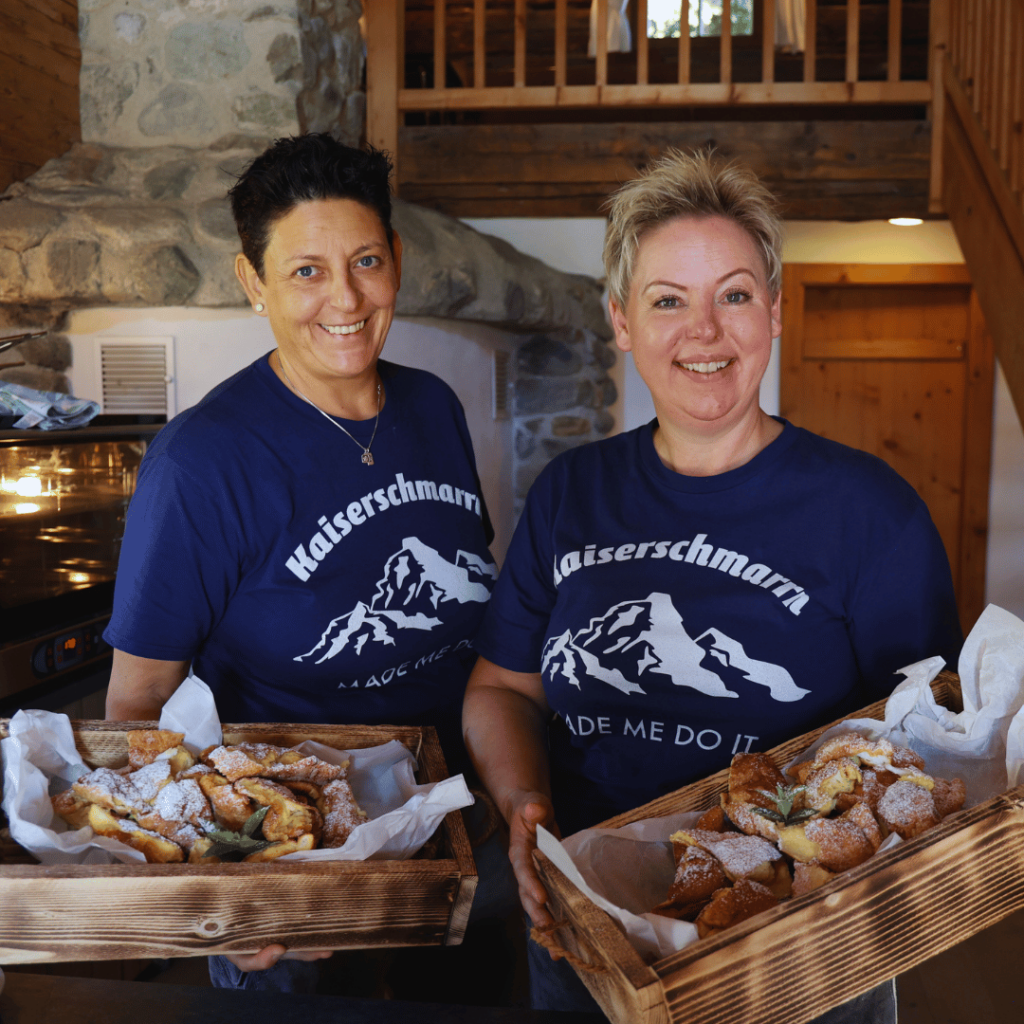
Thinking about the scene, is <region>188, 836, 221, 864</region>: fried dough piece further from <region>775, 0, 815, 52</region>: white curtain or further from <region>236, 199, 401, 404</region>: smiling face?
<region>775, 0, 815, 52</region>: white curtain

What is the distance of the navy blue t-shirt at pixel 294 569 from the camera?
4.29 ft

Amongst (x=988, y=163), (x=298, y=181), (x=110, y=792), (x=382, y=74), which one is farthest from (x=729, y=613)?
(x=382, y=74)

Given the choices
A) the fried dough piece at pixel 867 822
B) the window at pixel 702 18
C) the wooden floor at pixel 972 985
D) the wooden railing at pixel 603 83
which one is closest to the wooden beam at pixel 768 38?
the wooden railing at pixel 603 83

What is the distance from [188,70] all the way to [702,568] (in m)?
2.69

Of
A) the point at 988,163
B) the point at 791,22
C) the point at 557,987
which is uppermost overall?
the point at 791,22

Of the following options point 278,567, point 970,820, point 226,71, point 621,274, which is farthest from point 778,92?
point 970,820

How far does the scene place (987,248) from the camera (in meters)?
3.38

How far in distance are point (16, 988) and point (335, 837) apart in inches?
13.9

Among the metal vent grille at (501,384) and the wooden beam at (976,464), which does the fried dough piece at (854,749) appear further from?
the wooden beam at (976,464)

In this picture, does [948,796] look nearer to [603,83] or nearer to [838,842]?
[838,842]

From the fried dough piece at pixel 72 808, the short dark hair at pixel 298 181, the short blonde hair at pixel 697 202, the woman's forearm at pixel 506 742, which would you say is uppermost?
the short dark hair at pixel 298 181

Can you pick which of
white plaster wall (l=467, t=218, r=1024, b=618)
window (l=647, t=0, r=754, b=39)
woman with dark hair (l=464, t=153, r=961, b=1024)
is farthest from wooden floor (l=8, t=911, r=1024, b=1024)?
window (l=647, t=0, r=754, b=39)

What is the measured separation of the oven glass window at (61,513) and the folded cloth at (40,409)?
0.17 ft

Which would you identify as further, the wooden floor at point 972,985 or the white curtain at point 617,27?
the white curtain at point 617,27
